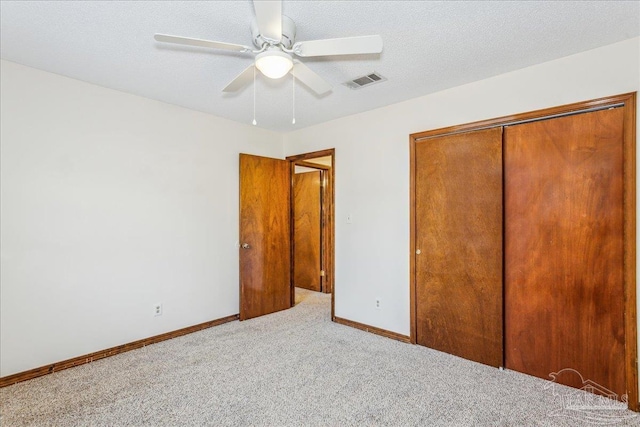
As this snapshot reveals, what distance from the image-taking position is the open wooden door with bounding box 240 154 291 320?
383 cm

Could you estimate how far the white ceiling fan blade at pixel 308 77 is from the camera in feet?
6.51

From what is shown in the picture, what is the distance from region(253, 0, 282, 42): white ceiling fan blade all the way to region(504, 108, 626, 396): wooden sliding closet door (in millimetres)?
2013

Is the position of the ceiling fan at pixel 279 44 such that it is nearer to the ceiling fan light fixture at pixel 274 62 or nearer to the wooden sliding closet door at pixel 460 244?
the ceiling fan light fixture at pixel 274 62

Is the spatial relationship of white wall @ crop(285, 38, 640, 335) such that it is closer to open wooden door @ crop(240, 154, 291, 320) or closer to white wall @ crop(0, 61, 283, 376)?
open wooden door @ crop(240, 154, 291, 320)

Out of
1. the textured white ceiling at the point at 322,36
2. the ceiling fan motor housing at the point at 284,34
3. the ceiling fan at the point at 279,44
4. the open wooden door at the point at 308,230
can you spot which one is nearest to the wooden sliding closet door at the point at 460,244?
the textured white ceiling at the point at 322,36

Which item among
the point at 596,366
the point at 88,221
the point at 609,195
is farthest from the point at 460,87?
the point at 88,221

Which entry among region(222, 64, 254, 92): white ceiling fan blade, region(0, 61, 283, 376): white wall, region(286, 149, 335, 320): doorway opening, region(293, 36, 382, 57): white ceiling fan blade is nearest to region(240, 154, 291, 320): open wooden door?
region(0, 61, 283, 376): white wall

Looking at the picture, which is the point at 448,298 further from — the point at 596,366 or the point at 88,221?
the point at 88,221

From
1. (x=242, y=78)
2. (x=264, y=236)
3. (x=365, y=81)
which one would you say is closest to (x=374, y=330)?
(x=264, y=236)

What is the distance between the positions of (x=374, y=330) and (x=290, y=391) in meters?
1.38

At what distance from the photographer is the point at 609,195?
2.13m

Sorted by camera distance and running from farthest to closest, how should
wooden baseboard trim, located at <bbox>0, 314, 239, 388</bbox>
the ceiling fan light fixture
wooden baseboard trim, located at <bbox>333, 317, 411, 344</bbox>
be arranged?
wooden baseboard trim, located at <bbox>333, 317, 411, 344</bbox>
wooden baseboard trim, located at <bbox>0, 314, 239, 388</bbox>
the ceiling fan light fixture

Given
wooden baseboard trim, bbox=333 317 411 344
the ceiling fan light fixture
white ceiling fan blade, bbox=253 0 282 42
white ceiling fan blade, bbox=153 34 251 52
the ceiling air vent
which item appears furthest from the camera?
wooden baseboard trim, bbox=333 317 411 344

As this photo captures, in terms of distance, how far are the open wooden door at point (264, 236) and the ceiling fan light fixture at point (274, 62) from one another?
6.96ft
